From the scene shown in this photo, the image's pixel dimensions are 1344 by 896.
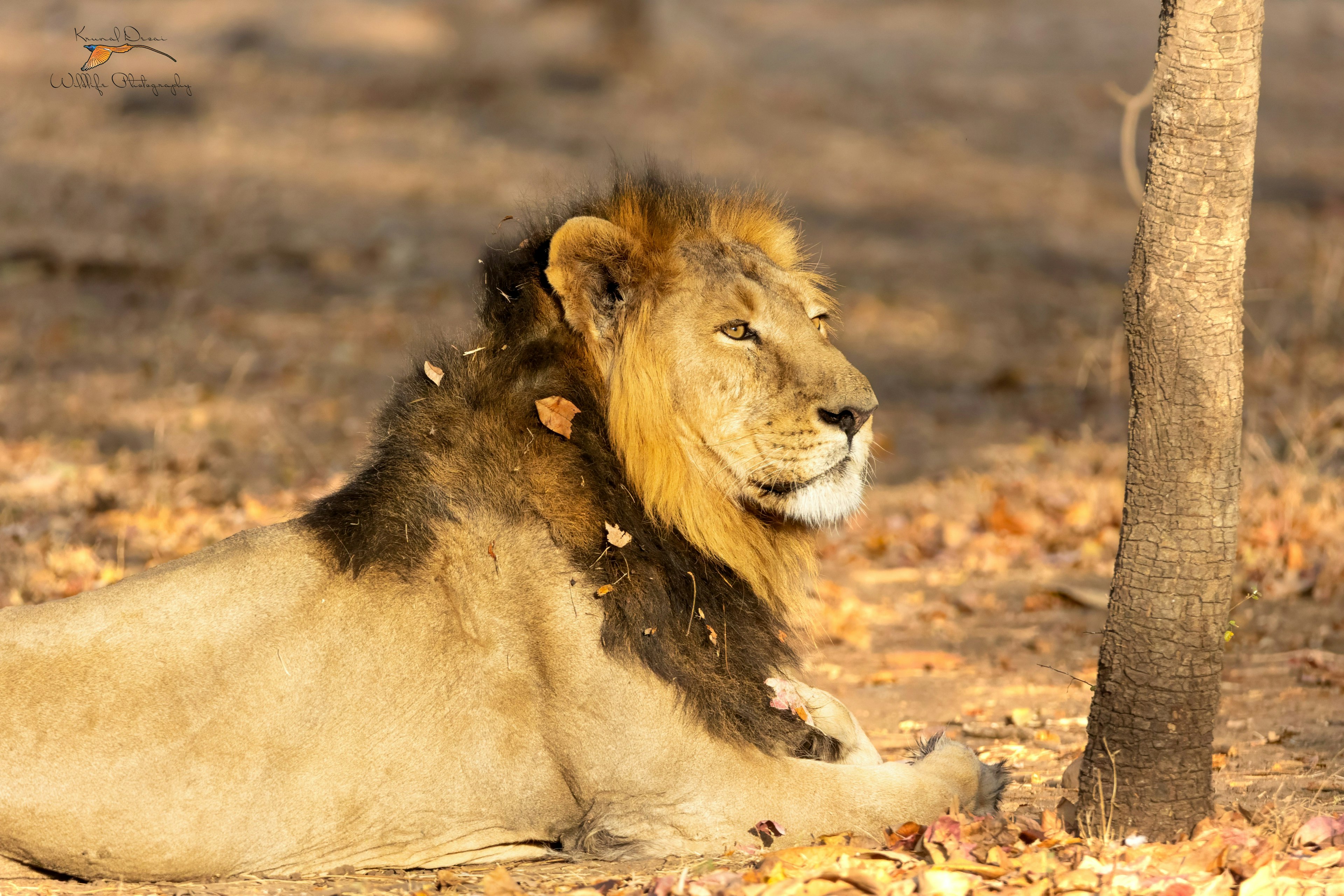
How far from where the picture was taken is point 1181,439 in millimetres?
3691

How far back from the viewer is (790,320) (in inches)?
169

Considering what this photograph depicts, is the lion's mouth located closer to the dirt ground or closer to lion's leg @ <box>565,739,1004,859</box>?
lion's leg @ <box>565,739,1004,859</box>

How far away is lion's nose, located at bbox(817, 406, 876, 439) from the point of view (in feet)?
13.4

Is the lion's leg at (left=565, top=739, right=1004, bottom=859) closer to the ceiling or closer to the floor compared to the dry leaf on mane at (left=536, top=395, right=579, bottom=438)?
closer to the floor

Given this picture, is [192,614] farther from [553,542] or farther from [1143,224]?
[1143,224]

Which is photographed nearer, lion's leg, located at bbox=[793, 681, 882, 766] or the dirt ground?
lion's leg, located at bbox=[793, 681, 882, 766]

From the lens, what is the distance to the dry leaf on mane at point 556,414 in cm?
409

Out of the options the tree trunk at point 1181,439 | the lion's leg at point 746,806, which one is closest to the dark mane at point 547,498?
the lion's leg at point 746,806

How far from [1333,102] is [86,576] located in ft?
92.2

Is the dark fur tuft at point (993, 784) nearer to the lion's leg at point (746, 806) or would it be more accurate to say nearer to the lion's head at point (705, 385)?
the lion's leg at point (746, 806)

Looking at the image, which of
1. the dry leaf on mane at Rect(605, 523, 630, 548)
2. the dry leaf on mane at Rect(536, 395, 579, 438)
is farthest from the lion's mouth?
the dry leaf on mane at Rect(536, 395, 579, 438)

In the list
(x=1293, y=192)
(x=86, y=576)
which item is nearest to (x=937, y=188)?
(x=1293, y=192)

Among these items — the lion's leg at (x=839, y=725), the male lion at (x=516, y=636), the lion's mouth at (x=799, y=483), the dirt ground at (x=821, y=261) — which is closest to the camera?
the male lion at (x=516, y=636)

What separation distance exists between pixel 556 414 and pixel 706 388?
1.52ft
